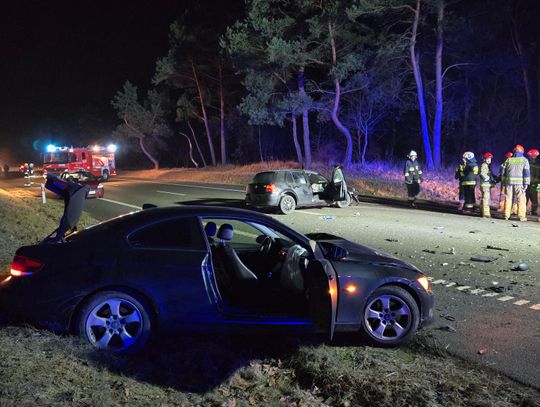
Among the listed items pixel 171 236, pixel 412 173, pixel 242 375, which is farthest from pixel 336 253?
pixel 412 173

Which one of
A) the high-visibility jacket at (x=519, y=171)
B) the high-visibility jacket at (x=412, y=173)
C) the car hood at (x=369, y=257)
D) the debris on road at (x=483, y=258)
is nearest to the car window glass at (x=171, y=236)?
the car hood at (x=369, y=257)

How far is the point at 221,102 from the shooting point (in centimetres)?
4331

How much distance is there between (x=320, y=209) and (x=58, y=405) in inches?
524

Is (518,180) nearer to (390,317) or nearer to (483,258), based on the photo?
(483,258)

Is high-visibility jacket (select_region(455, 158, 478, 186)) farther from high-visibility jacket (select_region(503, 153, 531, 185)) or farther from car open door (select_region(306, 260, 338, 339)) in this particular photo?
car open door (select_region(306, 260, 338, 339))

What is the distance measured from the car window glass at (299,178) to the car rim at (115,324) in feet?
36.4

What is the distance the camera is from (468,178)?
14.9m

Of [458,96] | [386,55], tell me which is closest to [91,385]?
[386,55]

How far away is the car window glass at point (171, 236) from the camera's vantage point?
15.1ft

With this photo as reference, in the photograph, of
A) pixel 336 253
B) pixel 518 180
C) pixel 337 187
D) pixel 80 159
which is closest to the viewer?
pixel 336 253

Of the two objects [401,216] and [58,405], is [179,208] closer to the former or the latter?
[58,405]

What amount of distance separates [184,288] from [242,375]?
0.90m

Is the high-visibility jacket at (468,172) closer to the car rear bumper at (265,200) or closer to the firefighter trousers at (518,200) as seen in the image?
the firefighter trousers at (518,200)

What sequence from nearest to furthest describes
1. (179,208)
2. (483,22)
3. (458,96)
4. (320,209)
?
(179,208) → (320,209) → (483,22) → (458,96)
